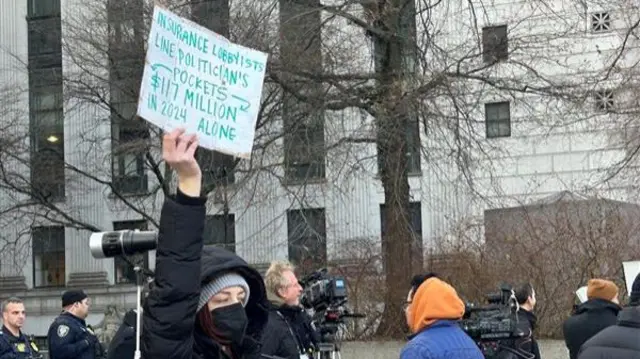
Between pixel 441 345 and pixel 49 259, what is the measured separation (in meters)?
35.5

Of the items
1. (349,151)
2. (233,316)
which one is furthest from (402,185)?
(233,316)

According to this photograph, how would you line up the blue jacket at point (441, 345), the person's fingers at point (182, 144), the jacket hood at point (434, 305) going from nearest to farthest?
the person's fingers at point (182, 144), the blue jacket at point (441, 345), the jacket hood at point (434, 305)

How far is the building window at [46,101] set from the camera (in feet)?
106

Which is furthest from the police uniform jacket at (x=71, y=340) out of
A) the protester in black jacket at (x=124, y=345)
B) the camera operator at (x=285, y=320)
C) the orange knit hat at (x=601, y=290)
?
the protester in black jacket at (x=124, y=345)

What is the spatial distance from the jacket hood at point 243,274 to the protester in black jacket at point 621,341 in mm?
2276

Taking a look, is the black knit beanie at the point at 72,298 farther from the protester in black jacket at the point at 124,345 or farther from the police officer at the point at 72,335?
the protester in black jacket at the point at 124,345

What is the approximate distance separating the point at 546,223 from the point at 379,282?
3.32 meters

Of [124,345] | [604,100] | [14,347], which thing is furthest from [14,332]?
[604,100]

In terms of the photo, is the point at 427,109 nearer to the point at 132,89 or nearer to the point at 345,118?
the point at 345,118

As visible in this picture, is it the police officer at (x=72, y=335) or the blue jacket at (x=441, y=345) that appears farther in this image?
the police officer at (x=72, y=335)

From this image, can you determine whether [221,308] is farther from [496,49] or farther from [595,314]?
[496,49]

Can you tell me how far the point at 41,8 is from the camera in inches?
1512

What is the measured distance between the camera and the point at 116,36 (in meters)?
24.5

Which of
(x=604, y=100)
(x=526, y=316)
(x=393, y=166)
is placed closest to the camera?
(x=526, y=316)
